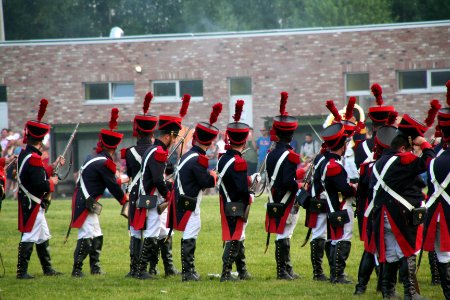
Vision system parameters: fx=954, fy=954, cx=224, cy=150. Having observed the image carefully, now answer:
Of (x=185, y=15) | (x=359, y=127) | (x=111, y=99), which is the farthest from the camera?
(x=185, y=15)

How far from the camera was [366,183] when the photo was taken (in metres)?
11.0

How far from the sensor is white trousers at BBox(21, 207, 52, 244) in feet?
41.6

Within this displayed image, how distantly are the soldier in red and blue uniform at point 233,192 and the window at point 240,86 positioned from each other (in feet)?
65.6

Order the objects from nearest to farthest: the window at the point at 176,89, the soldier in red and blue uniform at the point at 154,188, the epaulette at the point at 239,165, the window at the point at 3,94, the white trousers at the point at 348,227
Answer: the white trousers at the point at 348,227 < the epaulette at the point at 239,165 < the soldier in red and blue uniform at the point at 154,188 < the window at the point at 176,89 < the window at the point at 3,94

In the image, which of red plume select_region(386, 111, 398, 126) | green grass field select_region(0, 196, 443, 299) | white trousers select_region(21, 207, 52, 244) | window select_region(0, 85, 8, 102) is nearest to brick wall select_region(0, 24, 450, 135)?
window select_region(0, 85, 8, 102)

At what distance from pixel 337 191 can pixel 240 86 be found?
2072 centimetres

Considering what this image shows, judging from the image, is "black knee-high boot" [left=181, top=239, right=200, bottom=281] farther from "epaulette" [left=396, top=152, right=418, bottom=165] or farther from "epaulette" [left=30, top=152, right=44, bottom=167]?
"epaulette" [left=396, top=152, right=418, bottom=165]

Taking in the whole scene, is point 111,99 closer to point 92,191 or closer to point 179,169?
point 92,191

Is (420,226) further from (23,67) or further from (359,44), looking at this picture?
(23,67)

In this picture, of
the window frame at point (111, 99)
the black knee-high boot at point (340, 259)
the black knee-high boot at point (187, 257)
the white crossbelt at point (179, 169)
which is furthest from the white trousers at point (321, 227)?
the window frame at point (111, 99)

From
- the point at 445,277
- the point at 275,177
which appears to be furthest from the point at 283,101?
the point at 445,277

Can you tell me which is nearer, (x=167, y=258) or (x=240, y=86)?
(x=167, y=258)

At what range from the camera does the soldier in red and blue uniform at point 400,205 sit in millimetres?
9984

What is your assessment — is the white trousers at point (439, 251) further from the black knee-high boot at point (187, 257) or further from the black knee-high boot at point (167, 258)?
the black knee-high boot at point (167, 258)
